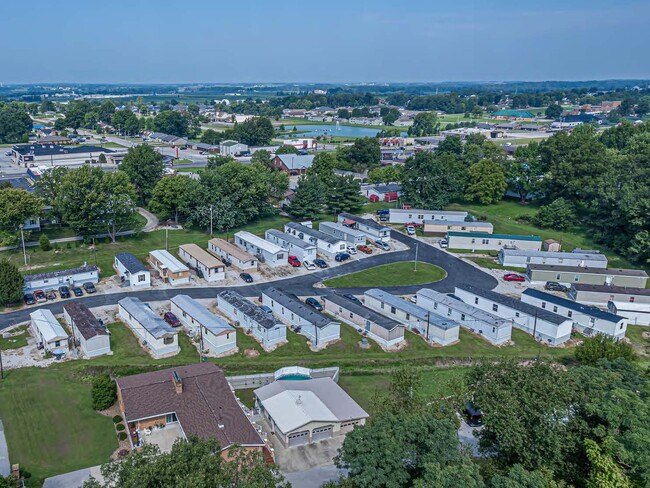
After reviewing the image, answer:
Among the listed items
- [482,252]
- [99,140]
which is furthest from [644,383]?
[99,140]

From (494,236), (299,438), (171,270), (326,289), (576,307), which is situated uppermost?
(494,236)

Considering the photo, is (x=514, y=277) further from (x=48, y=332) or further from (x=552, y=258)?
(x=48, y=332)

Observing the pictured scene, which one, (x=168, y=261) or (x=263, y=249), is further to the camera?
(x=263, y=249)

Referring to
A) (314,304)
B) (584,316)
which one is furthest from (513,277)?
(314,304)

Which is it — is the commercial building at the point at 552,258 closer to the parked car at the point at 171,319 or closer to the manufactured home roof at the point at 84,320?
the parked car at the point at 171,319

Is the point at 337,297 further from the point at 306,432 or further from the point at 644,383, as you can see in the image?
the point at 644,383

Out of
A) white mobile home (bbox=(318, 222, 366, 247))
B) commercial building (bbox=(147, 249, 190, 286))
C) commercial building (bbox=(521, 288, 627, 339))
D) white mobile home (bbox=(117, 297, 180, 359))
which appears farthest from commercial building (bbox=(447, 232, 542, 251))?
white mobile home (bbox=(117, 297, 180, 359))
